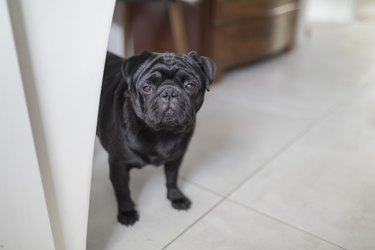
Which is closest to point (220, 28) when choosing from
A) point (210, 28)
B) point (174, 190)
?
point (210, 28)

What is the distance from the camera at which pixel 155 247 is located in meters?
1.01

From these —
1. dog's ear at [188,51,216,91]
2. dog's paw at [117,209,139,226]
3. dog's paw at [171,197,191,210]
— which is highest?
dog's ear at [188,51,216,91]

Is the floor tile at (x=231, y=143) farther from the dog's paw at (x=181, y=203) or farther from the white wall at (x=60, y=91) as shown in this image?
the white wall at (x=60, y=91)

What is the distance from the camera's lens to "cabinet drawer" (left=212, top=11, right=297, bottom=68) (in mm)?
2184

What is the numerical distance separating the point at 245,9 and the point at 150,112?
1.57 m

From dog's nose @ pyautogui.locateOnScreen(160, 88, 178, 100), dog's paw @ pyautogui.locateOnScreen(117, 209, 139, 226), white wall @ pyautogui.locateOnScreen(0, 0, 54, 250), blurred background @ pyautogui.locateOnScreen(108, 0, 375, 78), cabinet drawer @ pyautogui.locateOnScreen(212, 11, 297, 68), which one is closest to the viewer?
white wall @ pyautogui.locateOnScreen(0, 0, 54, 250)

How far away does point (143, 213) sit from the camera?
3.76ft

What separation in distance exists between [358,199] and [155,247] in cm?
66

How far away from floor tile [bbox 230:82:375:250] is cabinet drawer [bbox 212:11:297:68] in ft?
2.52

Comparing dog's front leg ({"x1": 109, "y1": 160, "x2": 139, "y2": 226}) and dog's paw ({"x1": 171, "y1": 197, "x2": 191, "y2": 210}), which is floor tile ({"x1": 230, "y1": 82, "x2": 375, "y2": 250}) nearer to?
dog's paw ({"x1": 171, "y1": 197, "x2": 191, "y2": 210})

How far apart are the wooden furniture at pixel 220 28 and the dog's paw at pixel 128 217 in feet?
4.06

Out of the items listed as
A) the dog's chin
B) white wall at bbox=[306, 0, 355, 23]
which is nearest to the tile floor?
the dog's chin

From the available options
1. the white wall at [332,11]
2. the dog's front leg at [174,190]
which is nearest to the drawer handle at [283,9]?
the white wall at [332,11]

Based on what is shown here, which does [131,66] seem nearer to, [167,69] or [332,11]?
[167,69]
